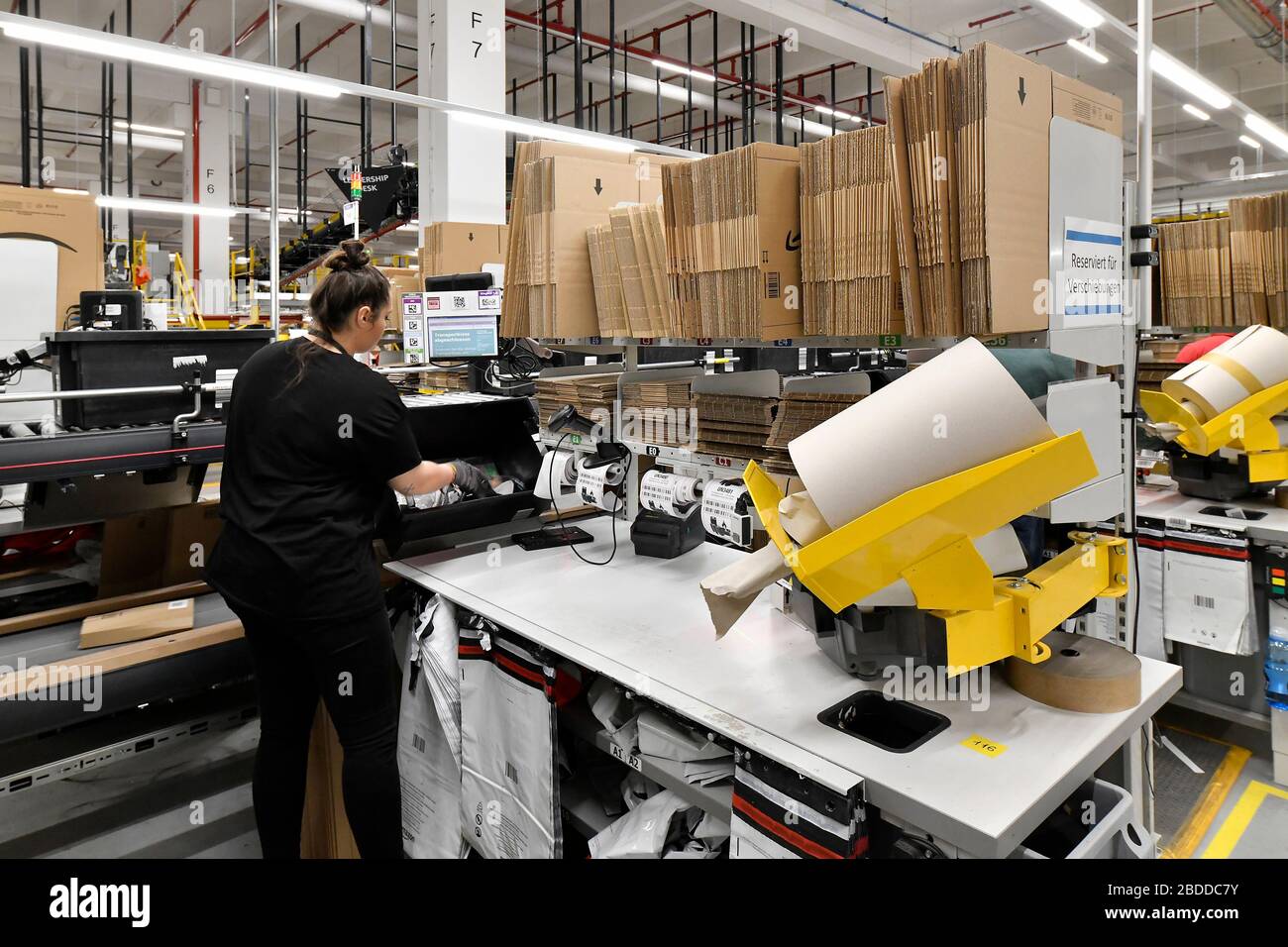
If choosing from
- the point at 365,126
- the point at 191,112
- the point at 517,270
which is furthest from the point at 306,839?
the point at 191,112

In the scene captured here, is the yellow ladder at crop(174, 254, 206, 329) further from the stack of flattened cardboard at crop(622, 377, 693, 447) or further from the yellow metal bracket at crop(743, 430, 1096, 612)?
the yellow metal bracket at crop(743, 430, 1096, 612)

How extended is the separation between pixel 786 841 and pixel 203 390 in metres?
1.97

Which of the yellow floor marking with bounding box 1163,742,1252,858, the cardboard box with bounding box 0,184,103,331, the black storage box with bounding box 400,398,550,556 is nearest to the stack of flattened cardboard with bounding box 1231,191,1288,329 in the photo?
the yellow floor marking with bounding box 1163,742,1252,858

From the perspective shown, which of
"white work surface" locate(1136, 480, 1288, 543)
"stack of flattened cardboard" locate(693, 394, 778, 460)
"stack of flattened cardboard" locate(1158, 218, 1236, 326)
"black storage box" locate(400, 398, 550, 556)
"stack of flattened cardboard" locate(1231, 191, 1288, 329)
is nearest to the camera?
"stack of flattened cardboard" locate(693, 394, 778, 460)

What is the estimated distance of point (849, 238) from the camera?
1742 mm

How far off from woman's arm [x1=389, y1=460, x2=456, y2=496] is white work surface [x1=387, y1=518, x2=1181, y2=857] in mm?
332

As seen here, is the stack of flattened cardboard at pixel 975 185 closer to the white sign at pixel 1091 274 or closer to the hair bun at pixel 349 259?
the white sign at pixel 1091 274

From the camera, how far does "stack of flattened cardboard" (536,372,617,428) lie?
8.05 feet

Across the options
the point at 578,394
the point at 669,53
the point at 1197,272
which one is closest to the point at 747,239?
the point at 578,394

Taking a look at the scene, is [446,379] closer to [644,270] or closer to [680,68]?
[644,270]

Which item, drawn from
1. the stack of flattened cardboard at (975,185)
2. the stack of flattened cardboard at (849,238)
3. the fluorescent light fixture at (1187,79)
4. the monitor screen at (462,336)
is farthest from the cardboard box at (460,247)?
the fluorescent light fixture at (1187,79)

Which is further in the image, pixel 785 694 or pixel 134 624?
pixel 134 624

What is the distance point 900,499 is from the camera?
1.22 meters

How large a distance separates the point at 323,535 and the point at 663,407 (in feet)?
3.24
